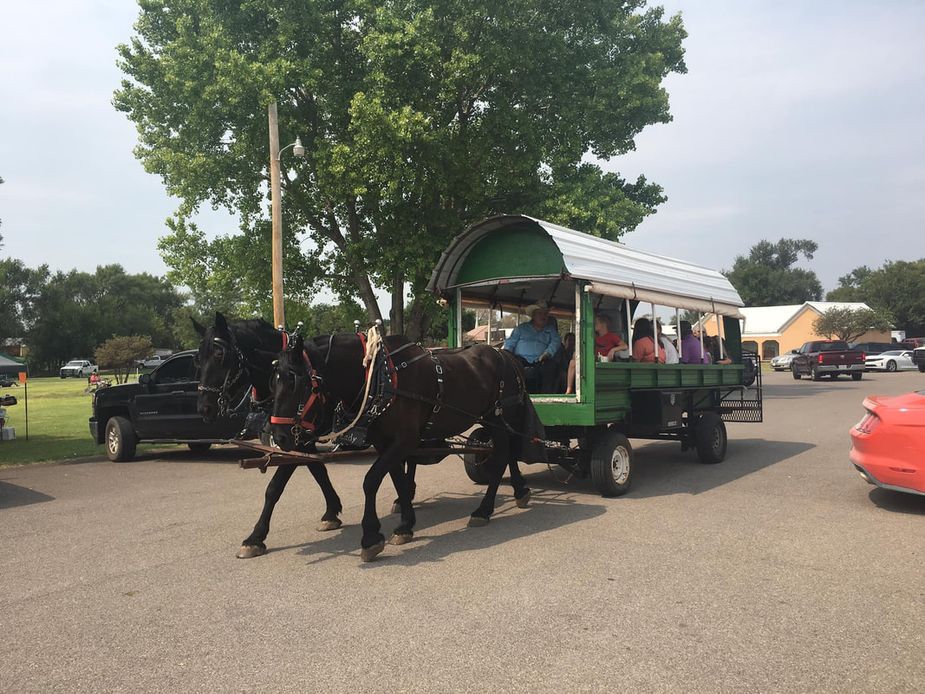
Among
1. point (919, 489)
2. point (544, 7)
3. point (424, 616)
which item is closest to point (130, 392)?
point (424, 616)

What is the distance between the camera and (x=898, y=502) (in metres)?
7.41

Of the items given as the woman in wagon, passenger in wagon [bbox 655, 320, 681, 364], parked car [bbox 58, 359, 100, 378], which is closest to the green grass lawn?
the woman in wagon

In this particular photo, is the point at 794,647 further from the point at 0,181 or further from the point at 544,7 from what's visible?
the point at 544,7

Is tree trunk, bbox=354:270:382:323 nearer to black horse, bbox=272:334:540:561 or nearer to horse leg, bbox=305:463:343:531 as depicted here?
black horse, bbox=272:334:540:561

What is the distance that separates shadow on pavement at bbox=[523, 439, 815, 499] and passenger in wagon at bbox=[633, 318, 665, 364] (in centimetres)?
157

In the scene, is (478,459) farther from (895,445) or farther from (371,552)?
(895,445)

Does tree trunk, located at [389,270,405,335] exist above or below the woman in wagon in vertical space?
above

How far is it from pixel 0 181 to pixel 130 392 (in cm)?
765

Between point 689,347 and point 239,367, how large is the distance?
23.1ft

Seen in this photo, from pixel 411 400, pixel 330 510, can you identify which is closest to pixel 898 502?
pixel 411 400

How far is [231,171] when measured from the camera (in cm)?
2047

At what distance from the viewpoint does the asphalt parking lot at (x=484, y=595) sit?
3549mm

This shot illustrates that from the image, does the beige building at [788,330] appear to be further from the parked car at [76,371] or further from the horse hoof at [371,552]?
the horse hoof at [371,552]

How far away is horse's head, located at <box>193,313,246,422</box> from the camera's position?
5371mm
